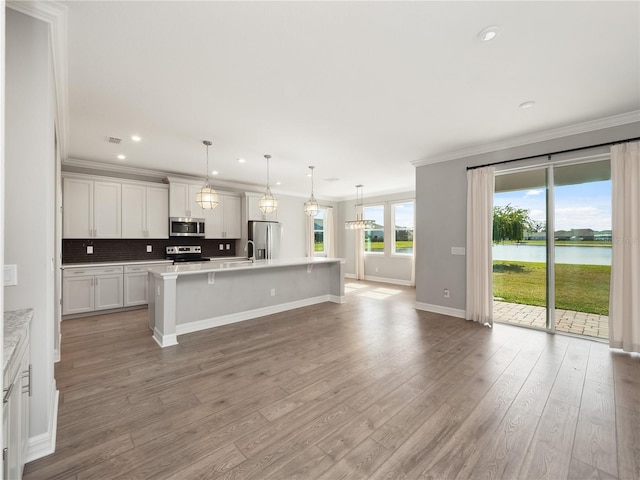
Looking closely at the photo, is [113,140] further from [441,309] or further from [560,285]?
[560,285]

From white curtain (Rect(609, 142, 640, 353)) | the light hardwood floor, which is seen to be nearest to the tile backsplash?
the light hardwood floor

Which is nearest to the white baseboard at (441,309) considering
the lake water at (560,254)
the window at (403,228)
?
the lake water at (560,254)

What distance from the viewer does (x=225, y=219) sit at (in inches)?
269

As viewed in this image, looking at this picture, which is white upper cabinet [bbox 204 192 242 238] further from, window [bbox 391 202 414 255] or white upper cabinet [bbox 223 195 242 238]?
window [bbox 391 202 414 255]

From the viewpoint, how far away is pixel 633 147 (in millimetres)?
3326

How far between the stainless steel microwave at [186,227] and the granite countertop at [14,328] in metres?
4.45

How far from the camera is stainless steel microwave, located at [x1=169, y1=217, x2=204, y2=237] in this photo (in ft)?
19.7

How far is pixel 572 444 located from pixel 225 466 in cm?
220

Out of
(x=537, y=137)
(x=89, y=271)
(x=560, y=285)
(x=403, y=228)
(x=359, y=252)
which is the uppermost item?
(x=537, y=137)

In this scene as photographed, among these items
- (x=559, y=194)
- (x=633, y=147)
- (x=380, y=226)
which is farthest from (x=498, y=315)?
(x=380, y=226)

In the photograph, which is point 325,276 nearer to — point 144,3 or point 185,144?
point 185,144

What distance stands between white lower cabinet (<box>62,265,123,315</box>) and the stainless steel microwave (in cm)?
121

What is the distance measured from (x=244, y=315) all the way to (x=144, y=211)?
2967mm

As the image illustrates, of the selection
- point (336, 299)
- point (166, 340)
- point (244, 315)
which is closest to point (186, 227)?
point (244, 315)
